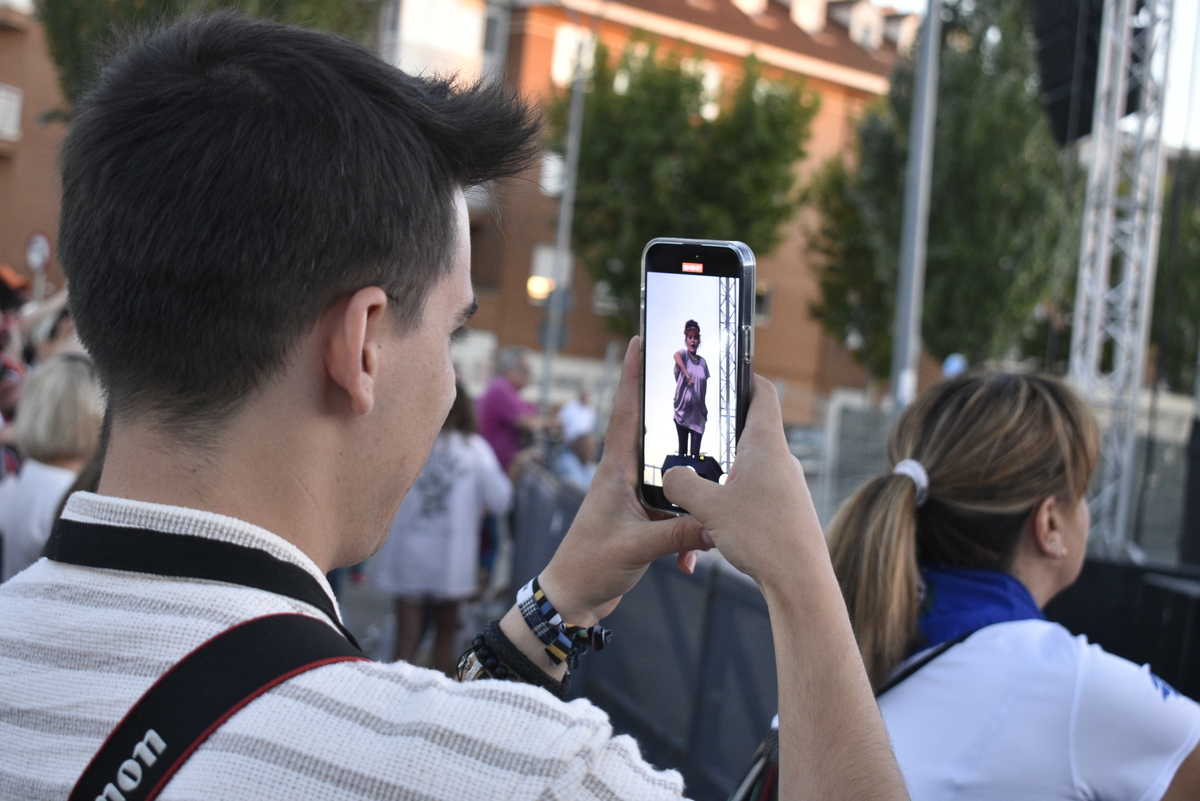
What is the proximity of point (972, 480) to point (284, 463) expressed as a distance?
5.18 feet

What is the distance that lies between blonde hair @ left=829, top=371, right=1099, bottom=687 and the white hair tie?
2 centimetres

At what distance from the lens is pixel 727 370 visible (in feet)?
4.76

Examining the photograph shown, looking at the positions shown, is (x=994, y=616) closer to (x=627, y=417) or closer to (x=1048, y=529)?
(x=1048, y=529)

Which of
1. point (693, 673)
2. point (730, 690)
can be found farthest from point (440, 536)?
point (730, 690)

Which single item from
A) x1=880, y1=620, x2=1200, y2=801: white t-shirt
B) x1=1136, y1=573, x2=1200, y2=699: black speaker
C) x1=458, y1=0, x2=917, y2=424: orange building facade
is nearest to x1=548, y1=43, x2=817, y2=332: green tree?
x1=458, y1=0, x2=917, y2=424: orange building facade

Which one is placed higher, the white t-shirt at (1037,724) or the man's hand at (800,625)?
the man's hand at (800,625)

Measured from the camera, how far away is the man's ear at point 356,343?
1032 millimetres

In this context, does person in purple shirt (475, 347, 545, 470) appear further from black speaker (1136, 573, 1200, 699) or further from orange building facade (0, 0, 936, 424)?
orange building facade (0, 0, 936, 424)

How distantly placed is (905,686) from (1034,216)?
2415 cm

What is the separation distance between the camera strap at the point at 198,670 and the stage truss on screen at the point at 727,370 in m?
0.66

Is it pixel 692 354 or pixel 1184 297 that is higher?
pixel 1184 297

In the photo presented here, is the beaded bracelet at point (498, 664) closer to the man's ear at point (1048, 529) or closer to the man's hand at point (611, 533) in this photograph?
the man's hand at point (611, 533)

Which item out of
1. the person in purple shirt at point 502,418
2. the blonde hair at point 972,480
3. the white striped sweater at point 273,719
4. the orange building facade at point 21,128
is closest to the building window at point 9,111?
the orange building facade at point 21,128

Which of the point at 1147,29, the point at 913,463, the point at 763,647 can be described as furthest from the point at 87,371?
the point at 1147,29
